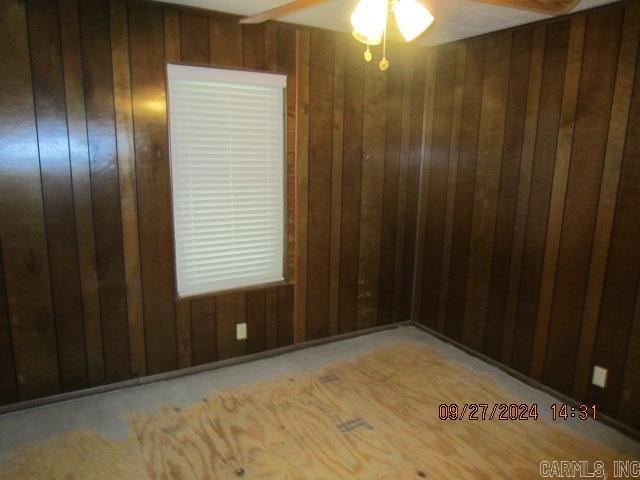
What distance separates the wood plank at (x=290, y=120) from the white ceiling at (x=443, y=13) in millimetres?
130

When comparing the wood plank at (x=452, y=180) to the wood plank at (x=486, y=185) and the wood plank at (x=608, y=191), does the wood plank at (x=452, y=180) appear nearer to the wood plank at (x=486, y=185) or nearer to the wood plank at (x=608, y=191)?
the wood plank at (x=486, y=185)

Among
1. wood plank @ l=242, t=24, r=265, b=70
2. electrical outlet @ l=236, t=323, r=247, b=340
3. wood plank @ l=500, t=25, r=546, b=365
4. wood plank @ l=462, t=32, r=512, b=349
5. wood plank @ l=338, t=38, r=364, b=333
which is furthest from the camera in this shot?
wood plank @ l=338, t=38, r=364, b=333

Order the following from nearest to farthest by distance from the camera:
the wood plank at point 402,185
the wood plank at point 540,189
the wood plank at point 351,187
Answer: the wood plank at point 540,189
the wood plank at point 351,187
the wood plank at point 402,185

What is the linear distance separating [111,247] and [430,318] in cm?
264

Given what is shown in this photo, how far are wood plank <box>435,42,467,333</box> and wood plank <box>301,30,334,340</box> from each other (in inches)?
38.4

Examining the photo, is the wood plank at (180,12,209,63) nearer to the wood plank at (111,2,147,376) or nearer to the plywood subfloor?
the wood plank at (111,2,147,376)

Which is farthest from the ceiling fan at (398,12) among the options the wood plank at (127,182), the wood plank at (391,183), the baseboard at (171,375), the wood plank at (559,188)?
the baseboard at (171,375)

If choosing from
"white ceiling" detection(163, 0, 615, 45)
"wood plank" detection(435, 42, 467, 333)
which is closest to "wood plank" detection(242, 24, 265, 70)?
"white ceiling" detection(163, 0, 615, 45)

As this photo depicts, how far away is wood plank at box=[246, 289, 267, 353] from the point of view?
10.9 ft

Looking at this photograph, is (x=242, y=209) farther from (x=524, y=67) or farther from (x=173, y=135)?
(x=524, y=67)

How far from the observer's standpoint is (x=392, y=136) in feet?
12.0

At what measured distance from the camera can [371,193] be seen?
3.67m

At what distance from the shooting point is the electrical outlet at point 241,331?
10.8ft

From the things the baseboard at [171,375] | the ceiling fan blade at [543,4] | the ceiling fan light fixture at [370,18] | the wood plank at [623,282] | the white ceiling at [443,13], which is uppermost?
the white ceiling at [443,13]
